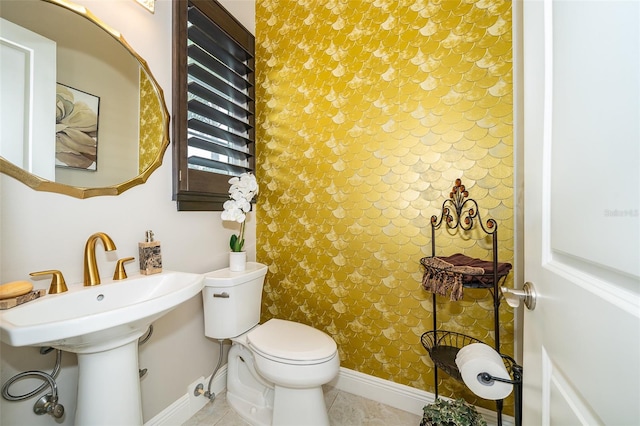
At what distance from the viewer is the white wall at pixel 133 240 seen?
871mm

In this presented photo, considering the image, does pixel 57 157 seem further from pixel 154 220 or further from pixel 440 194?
pixel 440 194

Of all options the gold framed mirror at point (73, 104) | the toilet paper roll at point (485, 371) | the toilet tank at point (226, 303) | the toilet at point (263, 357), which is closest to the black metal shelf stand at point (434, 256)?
the toilet paper roll at point (485, 371)

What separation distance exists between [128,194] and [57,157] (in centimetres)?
28

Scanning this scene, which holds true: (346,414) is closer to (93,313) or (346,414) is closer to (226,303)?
(226,303)

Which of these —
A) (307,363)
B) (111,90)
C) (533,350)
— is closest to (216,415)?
(307,363)

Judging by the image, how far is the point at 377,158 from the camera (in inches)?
62.1

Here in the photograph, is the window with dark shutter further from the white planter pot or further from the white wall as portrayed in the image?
the white planter pot

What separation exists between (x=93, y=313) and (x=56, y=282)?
0.96ft

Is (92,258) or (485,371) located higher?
Result: (92,258)

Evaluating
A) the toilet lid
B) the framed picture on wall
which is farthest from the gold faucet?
the toilet lid

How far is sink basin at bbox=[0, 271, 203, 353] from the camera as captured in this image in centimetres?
62

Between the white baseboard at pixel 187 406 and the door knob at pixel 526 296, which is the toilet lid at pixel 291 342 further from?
the door knob at pixel 526 296

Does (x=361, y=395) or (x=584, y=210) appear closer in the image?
(x=584, y=210)

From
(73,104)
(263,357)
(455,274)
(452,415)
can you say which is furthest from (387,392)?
(73,104)
